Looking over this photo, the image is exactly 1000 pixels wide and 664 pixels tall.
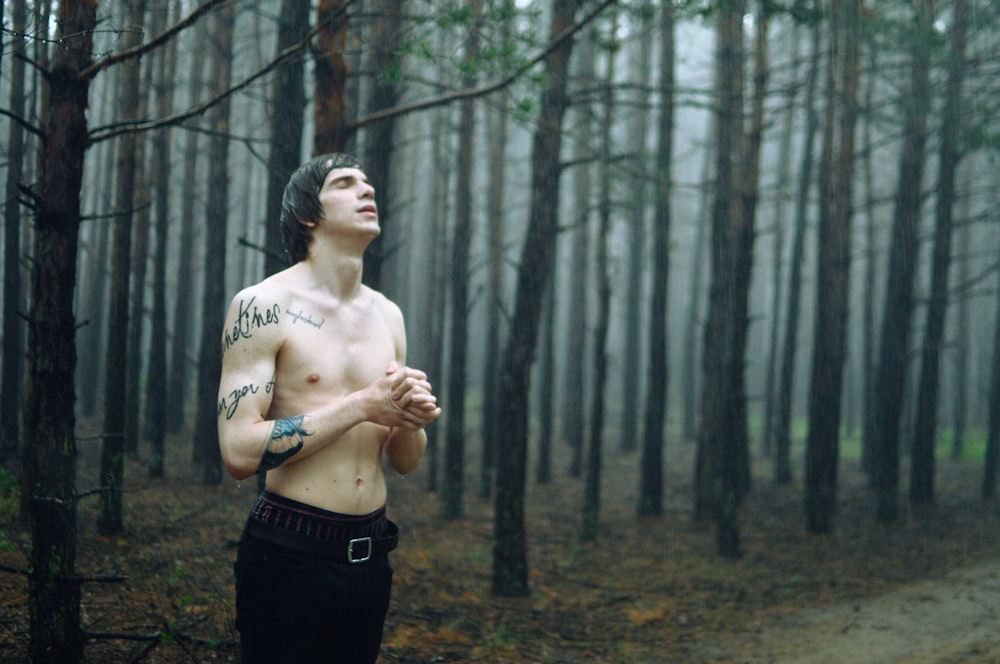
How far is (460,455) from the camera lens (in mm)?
12336

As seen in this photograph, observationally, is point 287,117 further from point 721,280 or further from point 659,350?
point 659,350

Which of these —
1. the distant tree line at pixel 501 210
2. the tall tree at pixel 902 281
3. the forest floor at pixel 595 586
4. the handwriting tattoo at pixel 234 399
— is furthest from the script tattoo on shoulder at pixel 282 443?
the tall tree at pixel 902 281

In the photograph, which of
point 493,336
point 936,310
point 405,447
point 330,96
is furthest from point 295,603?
point 936,310

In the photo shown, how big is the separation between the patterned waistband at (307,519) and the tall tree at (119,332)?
513 cm

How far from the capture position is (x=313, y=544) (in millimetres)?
2881

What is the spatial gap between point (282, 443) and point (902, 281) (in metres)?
13.0

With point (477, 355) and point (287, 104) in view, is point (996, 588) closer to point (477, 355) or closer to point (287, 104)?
point (287, 104)

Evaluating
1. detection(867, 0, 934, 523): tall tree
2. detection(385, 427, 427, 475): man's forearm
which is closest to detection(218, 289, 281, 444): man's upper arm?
detection(385, 427, 427, 475): man's forearm

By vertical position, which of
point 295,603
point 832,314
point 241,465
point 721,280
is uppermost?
point 721,280

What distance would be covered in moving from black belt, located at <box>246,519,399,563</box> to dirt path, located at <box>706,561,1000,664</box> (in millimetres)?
5034

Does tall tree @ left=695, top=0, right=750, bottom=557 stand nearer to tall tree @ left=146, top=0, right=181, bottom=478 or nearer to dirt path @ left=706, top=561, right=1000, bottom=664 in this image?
dirt path @ left=706, top=561, right=1000, bottom=664

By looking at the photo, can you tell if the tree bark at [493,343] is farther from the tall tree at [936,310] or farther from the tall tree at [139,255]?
the tall tree at [936,310]

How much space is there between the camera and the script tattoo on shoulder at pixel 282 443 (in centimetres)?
279

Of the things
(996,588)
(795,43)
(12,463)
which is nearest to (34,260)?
(12,463)
